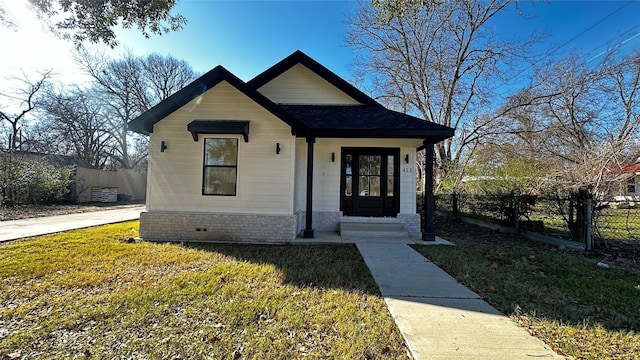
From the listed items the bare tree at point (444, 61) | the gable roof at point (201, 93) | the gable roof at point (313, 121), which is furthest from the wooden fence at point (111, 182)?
the bare tree at point (444, 61)

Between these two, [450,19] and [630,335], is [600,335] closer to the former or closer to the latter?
[630,335]

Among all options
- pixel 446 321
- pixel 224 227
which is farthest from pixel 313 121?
pixel 446 321

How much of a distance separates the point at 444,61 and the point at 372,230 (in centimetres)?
1377

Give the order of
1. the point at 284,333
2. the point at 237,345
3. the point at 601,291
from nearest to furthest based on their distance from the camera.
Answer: the point at 237,345 < the point at 284,333 < the point at 601,291

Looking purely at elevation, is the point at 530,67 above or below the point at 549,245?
above

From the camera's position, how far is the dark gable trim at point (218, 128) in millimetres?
6535

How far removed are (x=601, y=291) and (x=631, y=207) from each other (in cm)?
333

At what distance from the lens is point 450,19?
613 inches

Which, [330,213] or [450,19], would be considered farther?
[450,19]

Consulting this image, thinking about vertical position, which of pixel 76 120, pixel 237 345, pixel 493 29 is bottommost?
pixel 237 345

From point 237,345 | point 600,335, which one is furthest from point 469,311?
point 237,345

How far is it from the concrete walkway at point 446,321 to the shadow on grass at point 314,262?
0.31 meters

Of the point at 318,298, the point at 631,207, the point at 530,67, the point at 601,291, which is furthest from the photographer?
the point at 530,67

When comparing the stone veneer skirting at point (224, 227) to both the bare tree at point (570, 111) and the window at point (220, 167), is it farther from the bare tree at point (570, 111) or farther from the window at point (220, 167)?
the bare tree at point (570, 111)
